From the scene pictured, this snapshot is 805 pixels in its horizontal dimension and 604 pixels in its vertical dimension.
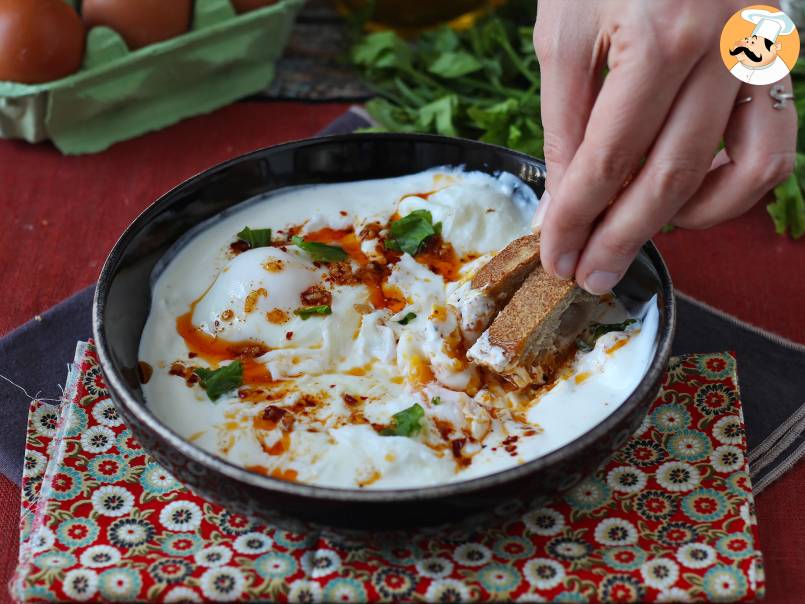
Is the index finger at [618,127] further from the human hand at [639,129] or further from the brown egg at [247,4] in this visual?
the brown egg at [247,4]

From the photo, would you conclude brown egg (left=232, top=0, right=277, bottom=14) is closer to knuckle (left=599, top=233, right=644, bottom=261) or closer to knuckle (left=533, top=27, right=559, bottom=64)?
knuckle (left=533, top=27, right=559, bottom=64)

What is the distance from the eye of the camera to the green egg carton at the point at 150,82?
12.8ft

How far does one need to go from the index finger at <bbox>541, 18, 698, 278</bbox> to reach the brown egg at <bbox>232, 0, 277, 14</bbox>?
8.77ft

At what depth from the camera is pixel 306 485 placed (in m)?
1.94

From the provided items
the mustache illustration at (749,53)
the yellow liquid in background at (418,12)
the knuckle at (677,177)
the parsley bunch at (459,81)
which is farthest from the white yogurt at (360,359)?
the yellow liquid in background at (418,12)

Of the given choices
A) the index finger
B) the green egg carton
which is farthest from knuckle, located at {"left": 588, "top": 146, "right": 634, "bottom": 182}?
the green egg carton

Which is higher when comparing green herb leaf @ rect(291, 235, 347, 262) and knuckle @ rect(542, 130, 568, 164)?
knuckle @ rect(542, 130, 568, 164)

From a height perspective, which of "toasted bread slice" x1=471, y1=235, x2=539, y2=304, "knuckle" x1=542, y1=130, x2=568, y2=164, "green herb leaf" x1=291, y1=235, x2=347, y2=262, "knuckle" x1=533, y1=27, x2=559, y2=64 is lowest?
"green herb leaf" x1=291, y1=235, x2=347, y2=262

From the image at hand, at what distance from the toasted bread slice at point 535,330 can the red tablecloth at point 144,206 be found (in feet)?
2.30

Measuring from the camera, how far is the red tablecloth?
330 cm

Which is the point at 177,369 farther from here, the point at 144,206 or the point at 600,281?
the point at 144,206

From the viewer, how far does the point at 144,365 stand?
2.46m

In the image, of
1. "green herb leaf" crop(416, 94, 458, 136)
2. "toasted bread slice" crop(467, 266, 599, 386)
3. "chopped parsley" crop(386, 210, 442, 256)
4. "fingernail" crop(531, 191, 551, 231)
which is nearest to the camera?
"toasted bread slice" crop(467, 266, 599, 386)

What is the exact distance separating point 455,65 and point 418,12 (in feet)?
2.36
